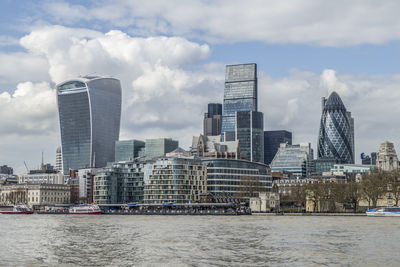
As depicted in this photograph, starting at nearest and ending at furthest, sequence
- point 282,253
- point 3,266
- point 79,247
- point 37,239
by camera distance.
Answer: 1. point 3,266
2. point 282,253
3. point 79,247
4. point 37,239

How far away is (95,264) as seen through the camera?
217 ft

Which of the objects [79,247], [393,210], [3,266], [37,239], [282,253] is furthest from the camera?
[393,210]

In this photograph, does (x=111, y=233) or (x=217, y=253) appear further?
(x=111, y=233)

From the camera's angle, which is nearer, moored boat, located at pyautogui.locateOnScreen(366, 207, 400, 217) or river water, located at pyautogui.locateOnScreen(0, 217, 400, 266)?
river water, located at pyautogui.locateOnScreen(0, 217, 400, 266)

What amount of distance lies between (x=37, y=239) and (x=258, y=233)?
36190mm

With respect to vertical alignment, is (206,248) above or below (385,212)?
above

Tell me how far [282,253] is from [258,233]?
1215 inches

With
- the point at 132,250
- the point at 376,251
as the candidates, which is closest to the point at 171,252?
the point at 132,250

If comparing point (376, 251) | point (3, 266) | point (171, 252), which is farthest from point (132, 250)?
point (376, 251)

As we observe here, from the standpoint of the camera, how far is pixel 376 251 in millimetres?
75438

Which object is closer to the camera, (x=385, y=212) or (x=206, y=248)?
(x=206, y=248)

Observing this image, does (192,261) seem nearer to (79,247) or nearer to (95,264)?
(95,264)

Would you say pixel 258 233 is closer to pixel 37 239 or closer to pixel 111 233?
pixel 111 233

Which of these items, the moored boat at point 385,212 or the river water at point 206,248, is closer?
the river water at point 206,248
